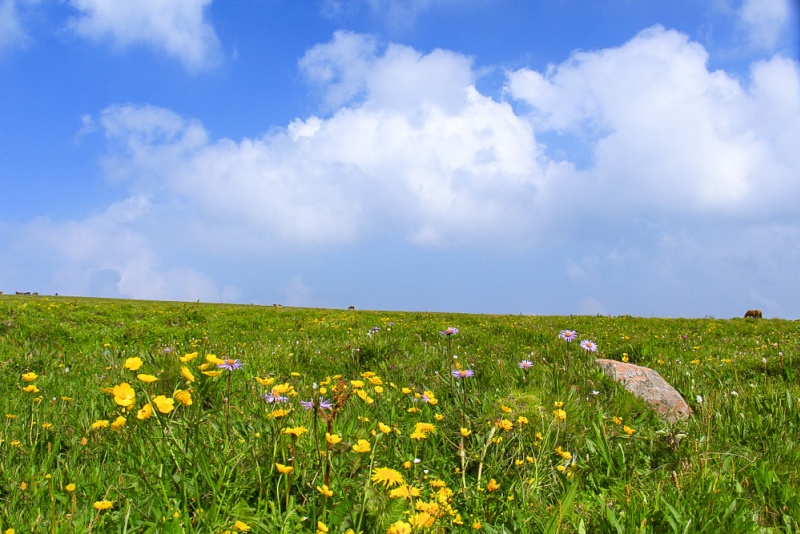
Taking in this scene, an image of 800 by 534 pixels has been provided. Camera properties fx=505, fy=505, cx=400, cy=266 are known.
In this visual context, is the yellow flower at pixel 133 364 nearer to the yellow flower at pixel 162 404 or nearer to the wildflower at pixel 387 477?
the yellow flower at pixel 162 404

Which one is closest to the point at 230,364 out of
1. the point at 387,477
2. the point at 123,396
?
the point at 123,396

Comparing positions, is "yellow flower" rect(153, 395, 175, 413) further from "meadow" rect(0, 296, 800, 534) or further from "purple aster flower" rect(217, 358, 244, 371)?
"purple aster flower" rect(217, 358, 244, 371)

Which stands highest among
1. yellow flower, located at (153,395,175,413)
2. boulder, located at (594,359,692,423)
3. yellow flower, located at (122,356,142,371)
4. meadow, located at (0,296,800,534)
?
yellow flower, located at (122,356,142,371)

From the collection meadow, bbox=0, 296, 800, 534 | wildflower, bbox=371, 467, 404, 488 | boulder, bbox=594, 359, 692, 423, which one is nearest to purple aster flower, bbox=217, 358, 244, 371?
meadow, bbox=0, 296, 800, 534

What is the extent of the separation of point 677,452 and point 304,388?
3.42 m

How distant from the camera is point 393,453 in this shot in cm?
372

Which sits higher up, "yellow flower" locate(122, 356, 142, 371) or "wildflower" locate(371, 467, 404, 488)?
"yellow flower" locate(122, 356, 142, 371)

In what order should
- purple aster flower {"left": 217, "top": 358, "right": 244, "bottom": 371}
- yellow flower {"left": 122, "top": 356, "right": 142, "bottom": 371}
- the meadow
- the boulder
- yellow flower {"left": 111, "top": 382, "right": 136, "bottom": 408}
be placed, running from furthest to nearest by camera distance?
the boulder → purple aster flower {"left": 217, "top": 358, "right": 244, "bottom": 371} → the meadow → yellow flower {"left": 122, "top": 356, "right": 142, "bottom": 371} → yellow flower {"left": 111, "top": 382, "right": 136, "bottom": 408}

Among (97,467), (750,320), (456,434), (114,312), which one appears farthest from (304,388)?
(750,320)

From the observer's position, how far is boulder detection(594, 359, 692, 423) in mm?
5125

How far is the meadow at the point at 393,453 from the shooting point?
2635mm

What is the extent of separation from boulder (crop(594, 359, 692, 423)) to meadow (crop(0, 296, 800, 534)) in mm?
218

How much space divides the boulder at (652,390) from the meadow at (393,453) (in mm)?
218

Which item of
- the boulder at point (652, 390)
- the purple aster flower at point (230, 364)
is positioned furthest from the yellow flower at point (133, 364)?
the boulder at point (652, 390)
